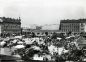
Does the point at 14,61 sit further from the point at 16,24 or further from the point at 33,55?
the point at 16,24

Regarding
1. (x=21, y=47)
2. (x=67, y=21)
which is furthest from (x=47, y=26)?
(x=21, y=47)

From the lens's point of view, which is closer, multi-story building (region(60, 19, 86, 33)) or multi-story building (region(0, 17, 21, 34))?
multi-story building (region(0, 17, 21, 34))

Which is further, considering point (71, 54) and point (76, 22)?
point (76, 22)

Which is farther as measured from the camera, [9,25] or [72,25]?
[72,25]

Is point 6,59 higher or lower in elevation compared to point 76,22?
higher

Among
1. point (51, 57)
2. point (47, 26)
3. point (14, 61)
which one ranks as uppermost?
point (14, 61)

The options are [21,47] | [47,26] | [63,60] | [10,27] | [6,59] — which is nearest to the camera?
[6,59]

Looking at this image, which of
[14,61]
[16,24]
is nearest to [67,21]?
[16,24]

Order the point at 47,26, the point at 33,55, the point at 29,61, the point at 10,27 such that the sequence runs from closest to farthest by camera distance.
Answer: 1. the point at 29,61
2. the point at 33,55
3. the point at 10,27
4. the point at 47,26

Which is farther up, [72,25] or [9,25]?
[9,25]

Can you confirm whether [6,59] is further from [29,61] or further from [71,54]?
[71,54]

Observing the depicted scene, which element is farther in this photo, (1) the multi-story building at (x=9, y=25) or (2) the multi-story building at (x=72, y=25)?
(2) the multi-story building at (x=72, y=25)
